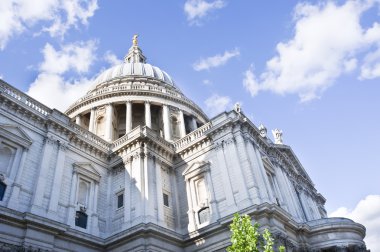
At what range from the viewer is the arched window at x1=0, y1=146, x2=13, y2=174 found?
19469 millimetres

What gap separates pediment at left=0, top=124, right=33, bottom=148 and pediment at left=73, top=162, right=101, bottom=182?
3667 millimetres

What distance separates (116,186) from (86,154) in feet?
11.0

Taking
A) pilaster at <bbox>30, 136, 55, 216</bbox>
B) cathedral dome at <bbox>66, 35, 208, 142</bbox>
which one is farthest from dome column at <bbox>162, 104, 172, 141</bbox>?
pilaster at <bbox>30, 136, 55, 216</bbox>

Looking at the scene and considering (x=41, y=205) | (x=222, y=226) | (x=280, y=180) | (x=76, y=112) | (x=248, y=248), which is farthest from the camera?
(x=76, y=112)

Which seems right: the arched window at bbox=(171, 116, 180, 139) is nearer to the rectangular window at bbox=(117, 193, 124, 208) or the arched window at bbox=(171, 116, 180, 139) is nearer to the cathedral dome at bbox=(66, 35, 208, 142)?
the cathedral dome at bbox=(66, 35, 208, 142)

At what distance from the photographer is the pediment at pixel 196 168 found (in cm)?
2489

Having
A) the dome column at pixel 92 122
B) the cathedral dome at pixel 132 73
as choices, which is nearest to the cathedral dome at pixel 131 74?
the cathedral dome at pixel 132 73

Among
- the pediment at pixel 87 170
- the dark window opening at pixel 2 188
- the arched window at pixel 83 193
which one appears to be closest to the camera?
the dark window opening at pixel 2 188

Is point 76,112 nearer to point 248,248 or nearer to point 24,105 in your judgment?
point 24,105

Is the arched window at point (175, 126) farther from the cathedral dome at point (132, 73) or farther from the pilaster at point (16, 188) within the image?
the pilaster at point (16, 188)

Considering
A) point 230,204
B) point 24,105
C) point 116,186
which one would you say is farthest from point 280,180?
point 24,105

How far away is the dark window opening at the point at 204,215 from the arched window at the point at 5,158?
42.1 feet

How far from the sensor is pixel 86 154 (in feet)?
82.2

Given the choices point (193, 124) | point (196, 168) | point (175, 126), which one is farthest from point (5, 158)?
point (193, 124)
